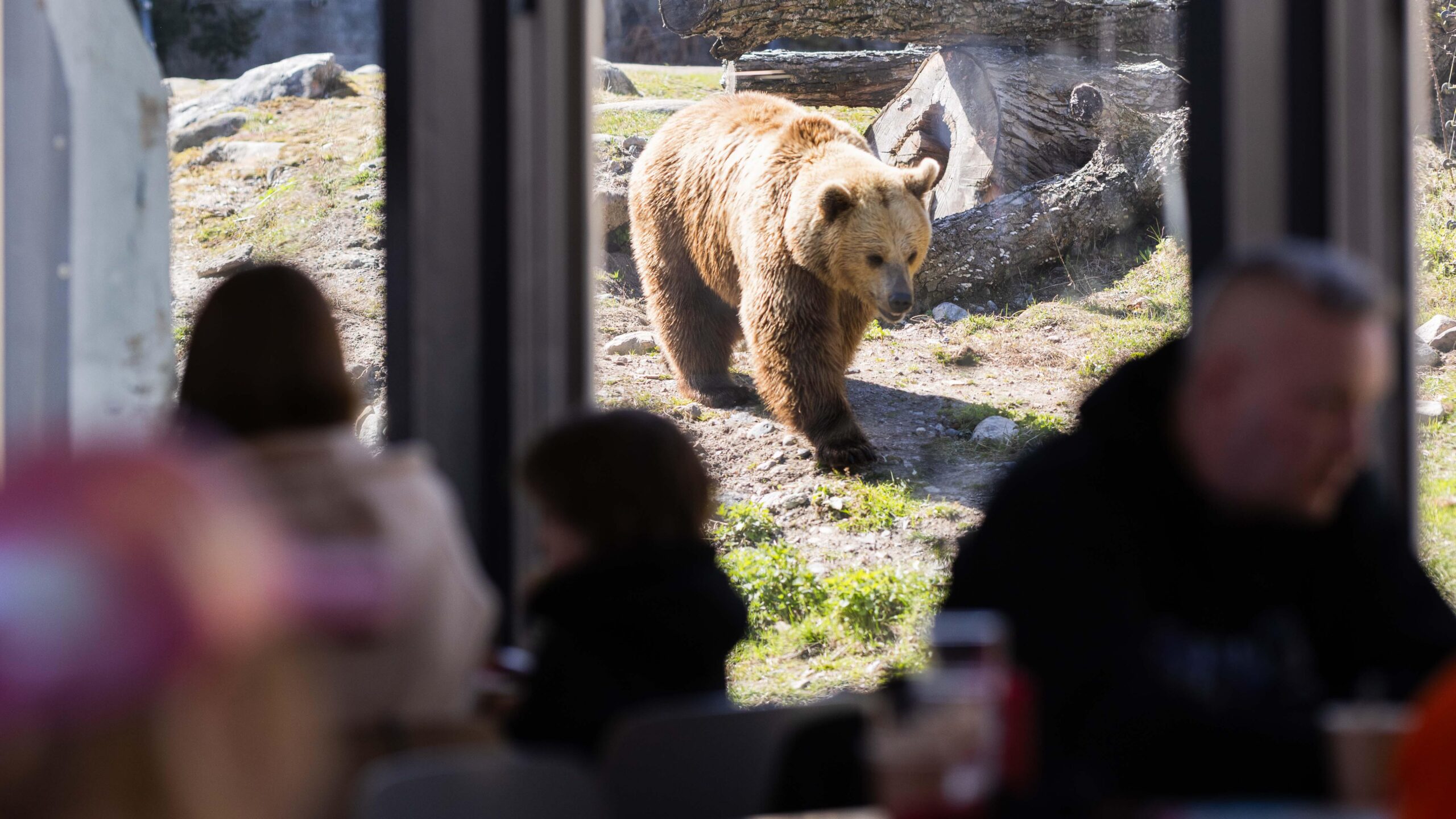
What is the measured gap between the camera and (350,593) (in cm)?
Answer: 108

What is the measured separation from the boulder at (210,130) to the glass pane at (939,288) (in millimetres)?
1551

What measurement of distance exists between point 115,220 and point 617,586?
5.06 feet

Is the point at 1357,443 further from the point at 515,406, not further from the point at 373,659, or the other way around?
the point at 515,406

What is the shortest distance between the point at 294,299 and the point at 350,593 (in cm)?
41

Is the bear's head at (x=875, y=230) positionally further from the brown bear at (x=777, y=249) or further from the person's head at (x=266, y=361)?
the person's head at (x=266, y=361)

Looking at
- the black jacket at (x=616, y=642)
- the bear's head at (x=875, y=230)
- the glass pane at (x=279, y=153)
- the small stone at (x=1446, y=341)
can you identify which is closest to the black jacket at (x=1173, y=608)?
the black jacket at (x=616, y=642)

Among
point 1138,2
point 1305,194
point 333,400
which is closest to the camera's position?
point 333,400

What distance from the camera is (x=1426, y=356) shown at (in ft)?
6.64

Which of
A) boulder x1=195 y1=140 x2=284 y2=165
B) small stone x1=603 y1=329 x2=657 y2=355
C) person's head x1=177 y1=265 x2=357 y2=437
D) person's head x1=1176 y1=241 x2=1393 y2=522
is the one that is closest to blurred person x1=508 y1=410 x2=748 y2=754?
person's head x1=177 y1=265 x2=357 y2=437

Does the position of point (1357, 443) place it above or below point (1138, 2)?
below

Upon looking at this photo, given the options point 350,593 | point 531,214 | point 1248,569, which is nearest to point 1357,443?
point 1248,569

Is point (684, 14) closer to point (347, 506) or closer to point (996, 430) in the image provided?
point (996, 430)

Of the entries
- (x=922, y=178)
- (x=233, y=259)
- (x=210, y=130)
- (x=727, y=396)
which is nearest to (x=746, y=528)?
(x=727, y=396)

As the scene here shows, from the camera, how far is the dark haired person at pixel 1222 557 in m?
1.11
